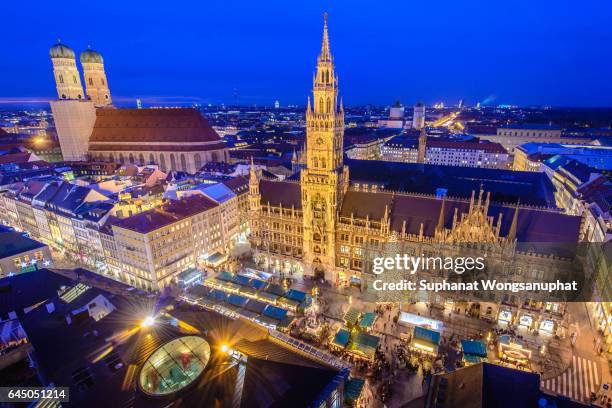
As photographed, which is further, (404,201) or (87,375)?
(404,201)

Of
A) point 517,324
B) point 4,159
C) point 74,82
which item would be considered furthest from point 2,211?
point 517,324

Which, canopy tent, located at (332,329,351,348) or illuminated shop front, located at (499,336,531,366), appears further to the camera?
canopy tent, located at (332,329,351,348)

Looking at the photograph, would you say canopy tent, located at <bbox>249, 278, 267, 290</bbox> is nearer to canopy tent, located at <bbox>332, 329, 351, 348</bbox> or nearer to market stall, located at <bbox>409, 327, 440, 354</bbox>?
canopy tent, located at <bbox>332, 329, 351, 348</bbox>

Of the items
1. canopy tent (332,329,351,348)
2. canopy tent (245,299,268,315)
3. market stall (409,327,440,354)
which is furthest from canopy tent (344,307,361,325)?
canopy tent (245,299,268,315)

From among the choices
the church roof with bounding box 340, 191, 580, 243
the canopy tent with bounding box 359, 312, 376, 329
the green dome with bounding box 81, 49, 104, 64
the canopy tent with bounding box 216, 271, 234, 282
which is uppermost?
the green dome with bounding box 81, 49, 104, 64

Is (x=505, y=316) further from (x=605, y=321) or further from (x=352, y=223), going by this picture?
(x=352, y=223)

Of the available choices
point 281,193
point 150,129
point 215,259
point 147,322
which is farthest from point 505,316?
point 150,129

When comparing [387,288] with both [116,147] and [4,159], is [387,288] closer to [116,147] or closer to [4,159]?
[116,147]
